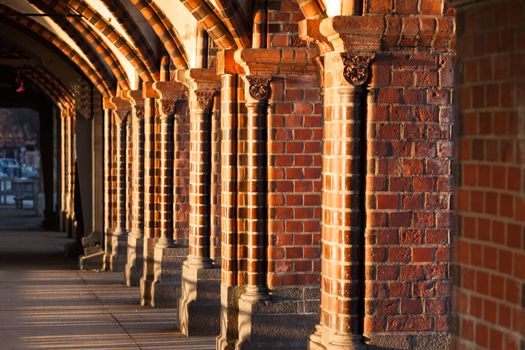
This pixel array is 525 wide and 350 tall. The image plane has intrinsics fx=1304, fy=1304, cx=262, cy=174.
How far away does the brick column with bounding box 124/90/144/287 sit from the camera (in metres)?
17.4

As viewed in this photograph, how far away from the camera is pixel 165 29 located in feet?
46.1

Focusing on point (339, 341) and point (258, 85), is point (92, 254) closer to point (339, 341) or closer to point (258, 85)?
point (258, 85)

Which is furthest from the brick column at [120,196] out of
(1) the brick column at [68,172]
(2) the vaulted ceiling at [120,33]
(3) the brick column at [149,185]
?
(1) the brick column at [68,172]

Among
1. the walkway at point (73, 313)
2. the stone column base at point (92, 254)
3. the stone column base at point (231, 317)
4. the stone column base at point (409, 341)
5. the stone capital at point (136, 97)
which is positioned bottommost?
the walkway at point (73, 313)

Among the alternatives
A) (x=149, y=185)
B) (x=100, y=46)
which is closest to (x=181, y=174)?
(x=149, y=185)

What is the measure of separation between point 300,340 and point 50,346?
296 cm

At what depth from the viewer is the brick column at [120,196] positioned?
20062 millimetres

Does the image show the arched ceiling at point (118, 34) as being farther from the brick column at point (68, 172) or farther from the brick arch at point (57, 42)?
the brick column at point (68, 172)

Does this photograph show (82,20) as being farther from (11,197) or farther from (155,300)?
(11,197)

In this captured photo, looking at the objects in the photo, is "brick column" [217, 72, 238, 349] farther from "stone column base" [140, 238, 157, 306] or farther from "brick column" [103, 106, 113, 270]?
"brick column" [103, 106, 113, 270]

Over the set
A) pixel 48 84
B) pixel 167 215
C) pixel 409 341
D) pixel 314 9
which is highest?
pixel 48 84

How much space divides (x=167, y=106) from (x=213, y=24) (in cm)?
437

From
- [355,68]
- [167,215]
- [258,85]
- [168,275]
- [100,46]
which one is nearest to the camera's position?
[355,68]

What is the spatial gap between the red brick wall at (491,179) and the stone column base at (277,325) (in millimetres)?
5966
